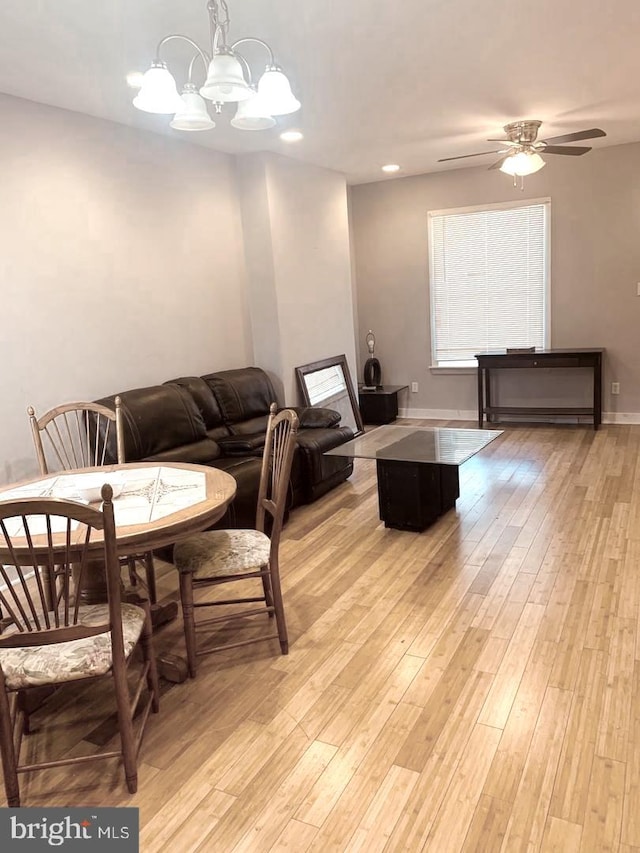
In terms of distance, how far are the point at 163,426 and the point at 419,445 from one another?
165cm

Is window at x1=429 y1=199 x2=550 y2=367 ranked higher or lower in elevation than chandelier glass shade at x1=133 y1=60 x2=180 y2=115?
lower

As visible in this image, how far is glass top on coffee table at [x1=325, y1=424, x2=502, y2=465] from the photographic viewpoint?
149 inches

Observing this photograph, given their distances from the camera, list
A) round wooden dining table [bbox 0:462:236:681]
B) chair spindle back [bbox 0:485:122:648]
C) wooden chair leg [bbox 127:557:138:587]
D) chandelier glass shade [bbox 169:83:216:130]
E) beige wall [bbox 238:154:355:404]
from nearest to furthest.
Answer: chair spindle back [bbox 0:485:122:648]
round wooden dining table [bbox 0:462:236:681]
chandelier glass shade [bbox 169:83:216:130]
wooden chair leg [bbox 127:557:138:587]
beige wall [bbox 238:154:355:404]

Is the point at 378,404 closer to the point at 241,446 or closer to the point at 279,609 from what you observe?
the point at 241,446

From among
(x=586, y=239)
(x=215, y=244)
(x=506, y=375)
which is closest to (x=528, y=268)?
(x=586, y=239)

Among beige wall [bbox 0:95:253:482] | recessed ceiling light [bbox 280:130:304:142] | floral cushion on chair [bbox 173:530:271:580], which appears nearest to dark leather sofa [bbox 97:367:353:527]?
beige wall [bbox 0:95:253:482]

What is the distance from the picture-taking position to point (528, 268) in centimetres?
651

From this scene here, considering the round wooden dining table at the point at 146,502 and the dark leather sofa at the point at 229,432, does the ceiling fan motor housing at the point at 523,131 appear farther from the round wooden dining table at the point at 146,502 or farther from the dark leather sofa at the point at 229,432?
the round wooden dining table at the point at 146,502

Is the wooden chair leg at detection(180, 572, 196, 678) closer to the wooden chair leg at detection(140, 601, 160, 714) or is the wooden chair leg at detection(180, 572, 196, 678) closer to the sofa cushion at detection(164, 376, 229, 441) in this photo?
the wooden chair leg at detection(140, 601, 160, 714)

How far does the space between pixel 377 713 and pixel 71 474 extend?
5.65ft

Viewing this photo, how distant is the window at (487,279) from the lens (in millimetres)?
6461

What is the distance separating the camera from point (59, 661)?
189cm

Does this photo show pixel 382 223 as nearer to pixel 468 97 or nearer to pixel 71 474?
pixel 468 97

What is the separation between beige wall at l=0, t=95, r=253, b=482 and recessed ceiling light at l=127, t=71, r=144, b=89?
609mm
